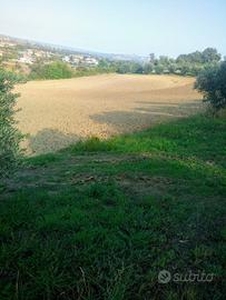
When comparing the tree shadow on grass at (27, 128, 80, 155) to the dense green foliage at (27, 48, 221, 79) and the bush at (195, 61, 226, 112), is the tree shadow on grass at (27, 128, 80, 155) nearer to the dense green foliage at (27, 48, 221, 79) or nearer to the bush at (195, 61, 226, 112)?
the bush at (195, 61, 226, 112)

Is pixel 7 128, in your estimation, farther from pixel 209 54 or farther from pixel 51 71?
pixel 209 54

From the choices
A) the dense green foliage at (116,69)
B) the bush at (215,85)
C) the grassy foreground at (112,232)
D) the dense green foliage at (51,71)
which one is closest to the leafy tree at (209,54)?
the dense green foliage at (116,69)

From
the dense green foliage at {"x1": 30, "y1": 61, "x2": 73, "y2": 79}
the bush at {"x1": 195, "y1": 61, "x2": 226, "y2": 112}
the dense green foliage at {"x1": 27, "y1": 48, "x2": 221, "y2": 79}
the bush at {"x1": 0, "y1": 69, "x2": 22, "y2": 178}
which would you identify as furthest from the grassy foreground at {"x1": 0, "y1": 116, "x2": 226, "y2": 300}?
the dense green foliage at {"x1": 30, "y1": 61, "x2": 73, "y2": 79}

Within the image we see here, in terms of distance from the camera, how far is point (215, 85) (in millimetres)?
25891

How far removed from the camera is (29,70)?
314ft

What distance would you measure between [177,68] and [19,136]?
10292 centimetres

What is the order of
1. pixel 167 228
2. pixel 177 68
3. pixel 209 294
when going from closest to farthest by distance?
1. pixel 209 294
2. pixel 167 228
3. pixel 177 68

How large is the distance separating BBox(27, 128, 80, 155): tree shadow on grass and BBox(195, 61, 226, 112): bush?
27.8ft

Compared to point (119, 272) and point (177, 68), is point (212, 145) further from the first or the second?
point (177, 68)

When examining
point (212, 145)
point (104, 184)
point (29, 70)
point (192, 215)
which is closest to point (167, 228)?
point (192, 215)

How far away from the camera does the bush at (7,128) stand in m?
6.86

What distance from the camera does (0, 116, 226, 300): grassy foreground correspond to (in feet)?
16.7

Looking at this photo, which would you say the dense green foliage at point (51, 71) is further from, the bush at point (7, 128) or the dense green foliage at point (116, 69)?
the bush at point (7, 128)

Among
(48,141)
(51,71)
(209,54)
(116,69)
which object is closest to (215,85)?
(48,141)
